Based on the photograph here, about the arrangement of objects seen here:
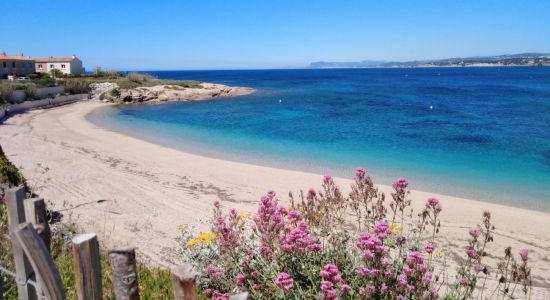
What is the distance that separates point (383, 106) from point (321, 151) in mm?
25248

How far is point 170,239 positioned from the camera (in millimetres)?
8242

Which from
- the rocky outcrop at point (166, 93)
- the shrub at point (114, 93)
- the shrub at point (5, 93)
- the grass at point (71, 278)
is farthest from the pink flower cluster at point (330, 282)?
the shrub at point (114, 93)

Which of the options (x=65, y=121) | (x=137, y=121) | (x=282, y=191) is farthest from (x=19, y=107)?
(x=282, y=191)

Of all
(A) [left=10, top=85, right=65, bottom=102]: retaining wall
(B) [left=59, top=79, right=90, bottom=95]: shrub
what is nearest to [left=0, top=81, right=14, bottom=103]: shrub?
(A) [left=10, top=85, right=65, bottom=102]: retaining wall

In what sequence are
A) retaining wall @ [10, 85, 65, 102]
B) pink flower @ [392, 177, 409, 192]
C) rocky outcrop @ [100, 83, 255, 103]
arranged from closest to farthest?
1. pink flower @ [392, 177, 409, 192]
2. retaining wall @ [10, 85, 65, 102]
3. rocky outcrop @ [100, 83, 255, 103]

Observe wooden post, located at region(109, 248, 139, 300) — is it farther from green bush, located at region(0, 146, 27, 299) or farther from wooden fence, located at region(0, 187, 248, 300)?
green bush, located at region(0, 146, 27, 299)

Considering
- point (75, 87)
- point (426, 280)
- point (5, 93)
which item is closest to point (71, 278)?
point (426, 280)

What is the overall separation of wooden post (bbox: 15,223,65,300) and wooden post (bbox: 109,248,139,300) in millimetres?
459

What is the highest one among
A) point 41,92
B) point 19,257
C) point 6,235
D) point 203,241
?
point 41,92

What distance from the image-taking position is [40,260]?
2.16 meters

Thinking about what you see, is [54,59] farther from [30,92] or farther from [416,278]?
[416,278]

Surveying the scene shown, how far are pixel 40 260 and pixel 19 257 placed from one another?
57cm

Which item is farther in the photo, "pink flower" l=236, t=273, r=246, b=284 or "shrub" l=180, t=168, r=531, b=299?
"pink flower" l=236, t=273, r=246, b=284

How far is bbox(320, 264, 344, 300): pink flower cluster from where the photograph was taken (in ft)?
8.61
